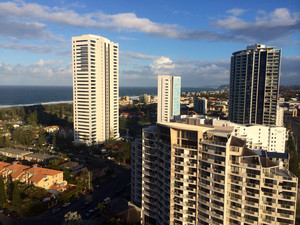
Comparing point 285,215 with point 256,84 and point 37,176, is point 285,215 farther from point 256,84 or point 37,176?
point 256,84

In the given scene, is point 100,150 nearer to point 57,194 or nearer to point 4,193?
point 57,194

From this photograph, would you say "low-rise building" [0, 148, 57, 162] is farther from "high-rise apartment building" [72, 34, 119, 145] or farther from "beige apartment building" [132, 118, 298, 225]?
"beige apartment building" [132, 118, 298, 225]

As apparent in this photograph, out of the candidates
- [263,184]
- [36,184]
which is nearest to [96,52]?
[36,184]

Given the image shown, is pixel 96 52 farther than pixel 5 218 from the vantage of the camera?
Yes

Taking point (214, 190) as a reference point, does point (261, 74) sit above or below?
above

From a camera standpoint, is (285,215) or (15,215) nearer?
(285,215)

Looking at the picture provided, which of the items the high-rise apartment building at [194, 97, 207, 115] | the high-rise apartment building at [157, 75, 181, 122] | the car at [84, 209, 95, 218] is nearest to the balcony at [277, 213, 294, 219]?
the car at [84, 209, 95, 218]

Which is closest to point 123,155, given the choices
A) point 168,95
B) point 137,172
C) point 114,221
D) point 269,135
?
point 137,172
